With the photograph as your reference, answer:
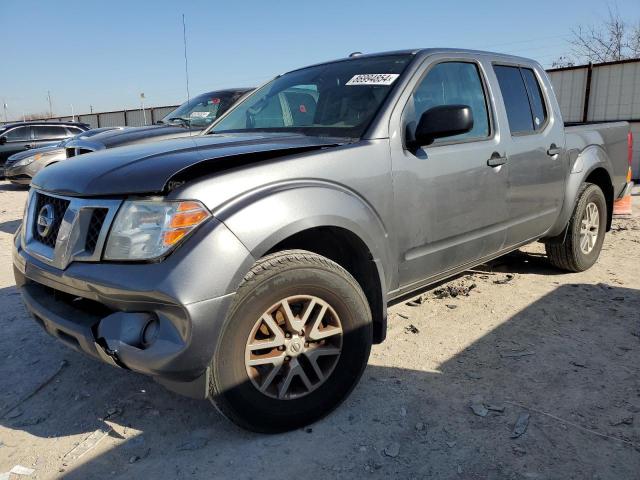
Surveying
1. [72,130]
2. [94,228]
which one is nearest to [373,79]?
[94,228]

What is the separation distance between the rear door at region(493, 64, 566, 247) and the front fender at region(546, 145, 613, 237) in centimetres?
11

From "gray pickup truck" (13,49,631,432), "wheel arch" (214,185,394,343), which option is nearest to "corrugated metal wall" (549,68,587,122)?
"gray pickup truck" (13,49,631,432)

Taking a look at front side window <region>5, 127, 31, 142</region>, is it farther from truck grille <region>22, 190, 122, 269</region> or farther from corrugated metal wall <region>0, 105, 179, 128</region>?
truck grille <region>22, 190, 122, 269</region>

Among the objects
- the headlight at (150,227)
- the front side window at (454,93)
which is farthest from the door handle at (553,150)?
the headlight at (150,227)

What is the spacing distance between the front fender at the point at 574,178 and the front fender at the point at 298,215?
2360 mm

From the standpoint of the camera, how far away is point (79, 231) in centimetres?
225

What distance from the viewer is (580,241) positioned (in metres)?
4.77

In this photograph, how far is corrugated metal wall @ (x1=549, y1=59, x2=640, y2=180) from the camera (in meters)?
10.7

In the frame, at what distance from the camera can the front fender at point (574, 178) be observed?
441cm

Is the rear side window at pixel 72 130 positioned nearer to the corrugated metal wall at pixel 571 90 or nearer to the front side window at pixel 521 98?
the corrugated metal wall at pixel 571 90

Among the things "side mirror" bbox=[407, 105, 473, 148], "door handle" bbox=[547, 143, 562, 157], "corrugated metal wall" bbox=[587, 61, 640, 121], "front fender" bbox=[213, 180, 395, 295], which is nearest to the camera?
"front fender" bbox=[213, 180, 395, 295]

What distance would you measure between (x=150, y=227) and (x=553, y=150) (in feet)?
10.9

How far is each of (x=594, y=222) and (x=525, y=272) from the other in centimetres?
79

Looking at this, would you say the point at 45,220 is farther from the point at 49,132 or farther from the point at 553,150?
the point at 49,132
